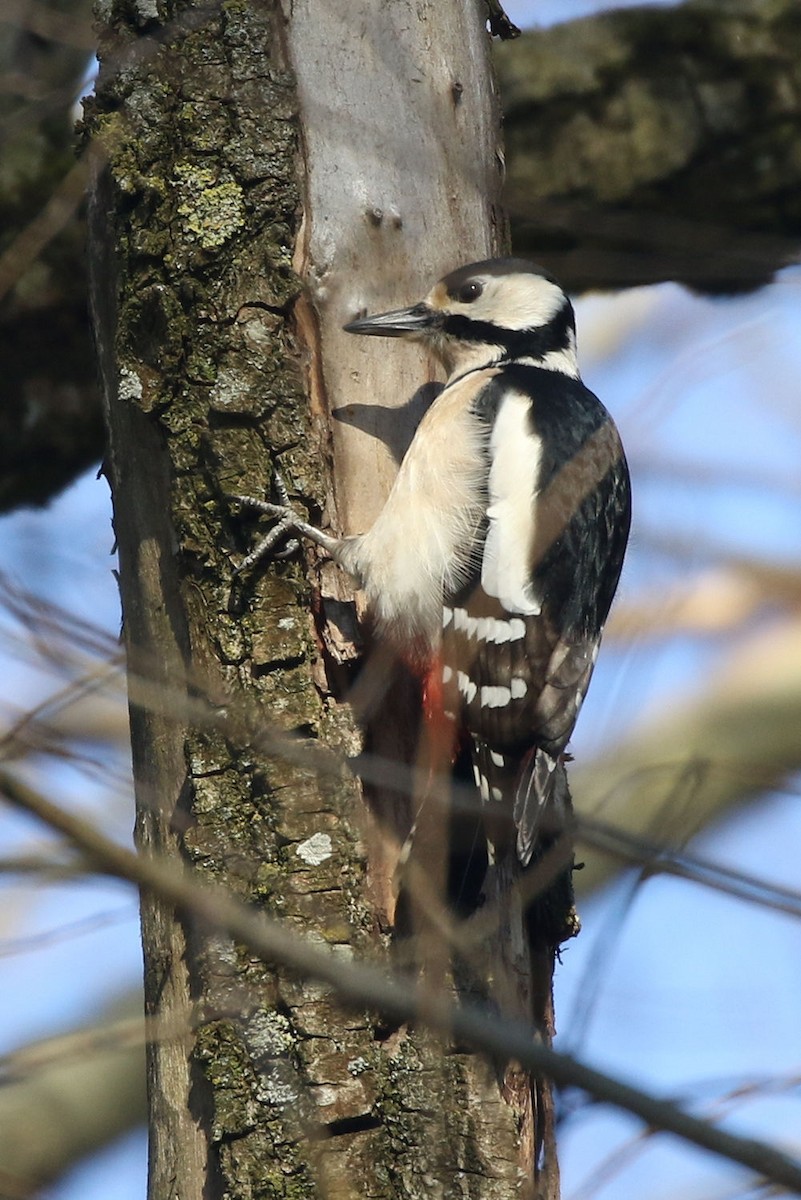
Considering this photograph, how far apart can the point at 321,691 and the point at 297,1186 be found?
0.76 m

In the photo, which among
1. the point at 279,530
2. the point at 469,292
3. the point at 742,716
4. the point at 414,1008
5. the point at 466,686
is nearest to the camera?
the point at 414,1008

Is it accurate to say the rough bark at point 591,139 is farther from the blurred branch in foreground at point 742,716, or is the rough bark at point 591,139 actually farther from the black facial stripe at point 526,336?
the blurred branch in foreground at point 742,716

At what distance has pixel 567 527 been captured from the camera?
2.75 meters

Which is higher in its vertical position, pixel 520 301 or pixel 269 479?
pixel 520 301

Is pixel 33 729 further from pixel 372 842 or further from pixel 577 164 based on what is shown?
pixel 577 164

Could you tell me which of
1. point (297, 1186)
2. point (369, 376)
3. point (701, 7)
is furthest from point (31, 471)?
point (297, 1186)

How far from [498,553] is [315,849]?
78 cm

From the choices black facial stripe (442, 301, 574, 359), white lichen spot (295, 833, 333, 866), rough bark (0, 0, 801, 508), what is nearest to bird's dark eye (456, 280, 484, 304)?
black facial stripe (442, 301, 574, 359)

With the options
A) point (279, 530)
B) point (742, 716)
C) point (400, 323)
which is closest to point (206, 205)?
point (400, 323)

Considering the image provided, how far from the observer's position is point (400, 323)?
2730 millimetres

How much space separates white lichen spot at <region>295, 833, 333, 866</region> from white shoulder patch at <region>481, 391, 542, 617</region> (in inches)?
26.1

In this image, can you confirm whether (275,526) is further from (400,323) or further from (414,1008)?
(414,1008)

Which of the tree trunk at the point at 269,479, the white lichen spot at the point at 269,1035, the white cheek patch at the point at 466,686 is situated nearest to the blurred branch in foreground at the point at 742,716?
the white cheek patch at the point at 466,686

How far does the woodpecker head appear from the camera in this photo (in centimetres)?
278
